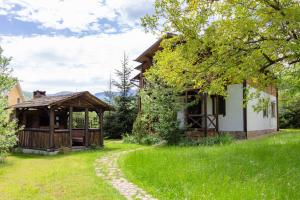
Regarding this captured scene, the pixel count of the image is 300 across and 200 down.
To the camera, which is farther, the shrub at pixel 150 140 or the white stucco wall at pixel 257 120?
the white stucco wall at pixel 257 120

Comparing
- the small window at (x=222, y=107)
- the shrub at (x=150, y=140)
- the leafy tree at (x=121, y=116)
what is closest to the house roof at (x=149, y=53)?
the leafy tree at (x=121, y=116)

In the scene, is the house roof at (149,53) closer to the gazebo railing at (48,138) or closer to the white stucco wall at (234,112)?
the white stucco wall at (234,112)

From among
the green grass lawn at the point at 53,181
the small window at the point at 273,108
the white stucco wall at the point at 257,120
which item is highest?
the small window at the point at 273,108

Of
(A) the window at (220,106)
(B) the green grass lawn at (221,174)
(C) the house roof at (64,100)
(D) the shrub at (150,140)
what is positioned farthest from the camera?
(A) the window at (220,106)

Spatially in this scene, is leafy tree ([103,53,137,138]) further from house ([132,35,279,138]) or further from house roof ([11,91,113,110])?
house roof ([11,91,113,110])

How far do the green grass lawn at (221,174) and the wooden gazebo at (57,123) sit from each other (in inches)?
243

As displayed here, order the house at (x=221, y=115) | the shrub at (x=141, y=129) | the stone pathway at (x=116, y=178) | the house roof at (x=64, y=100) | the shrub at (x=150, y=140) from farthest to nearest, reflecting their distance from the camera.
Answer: the shrub at (x=141, y=129)
the shrub at (x=150, y=140)
the house at (x=221, y=115)
the house roof at (x=64, y=100)
the stone pathway at (x=116, y=178)

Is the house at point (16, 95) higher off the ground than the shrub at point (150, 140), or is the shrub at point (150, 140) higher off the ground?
the house at point (16, 95)

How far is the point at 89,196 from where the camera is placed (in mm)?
8008

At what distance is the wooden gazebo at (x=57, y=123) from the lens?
699 inches

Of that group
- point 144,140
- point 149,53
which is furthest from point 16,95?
point 144,140

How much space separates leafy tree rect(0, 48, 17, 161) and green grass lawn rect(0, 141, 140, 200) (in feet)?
3.31

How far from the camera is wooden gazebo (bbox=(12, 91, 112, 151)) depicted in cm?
1777

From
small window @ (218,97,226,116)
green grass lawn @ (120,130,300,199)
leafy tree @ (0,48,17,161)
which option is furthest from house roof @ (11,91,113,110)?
small window @ (218,97,226,116)
